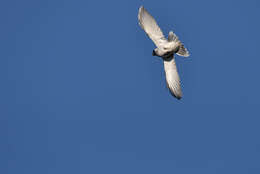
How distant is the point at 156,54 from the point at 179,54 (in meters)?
1.01

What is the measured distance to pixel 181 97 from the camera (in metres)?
58.2

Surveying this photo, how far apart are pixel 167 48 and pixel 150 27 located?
108cm

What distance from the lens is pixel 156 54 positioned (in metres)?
59.1

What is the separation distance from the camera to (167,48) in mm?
58719

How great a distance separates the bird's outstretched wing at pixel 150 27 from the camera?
5809 centimetres

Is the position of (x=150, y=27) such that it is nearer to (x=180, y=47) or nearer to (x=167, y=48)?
(x=167, y=48)

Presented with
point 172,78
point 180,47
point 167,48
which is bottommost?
point 172,78

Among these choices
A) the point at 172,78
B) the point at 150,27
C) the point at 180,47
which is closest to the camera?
the point at 150,27

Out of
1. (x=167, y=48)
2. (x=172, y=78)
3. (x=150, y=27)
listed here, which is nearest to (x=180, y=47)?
(x=167, y=48)

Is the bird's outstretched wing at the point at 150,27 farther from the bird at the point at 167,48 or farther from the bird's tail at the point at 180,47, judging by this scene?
the bird's tail at the point at 180,47

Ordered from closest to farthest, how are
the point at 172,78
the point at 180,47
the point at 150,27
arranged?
the point at 150,27 → the point at 172,78 → the point at 180,47

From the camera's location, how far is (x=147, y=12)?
58.2 metres

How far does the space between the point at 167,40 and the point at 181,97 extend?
8.09ft

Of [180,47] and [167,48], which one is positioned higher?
[180,47]
